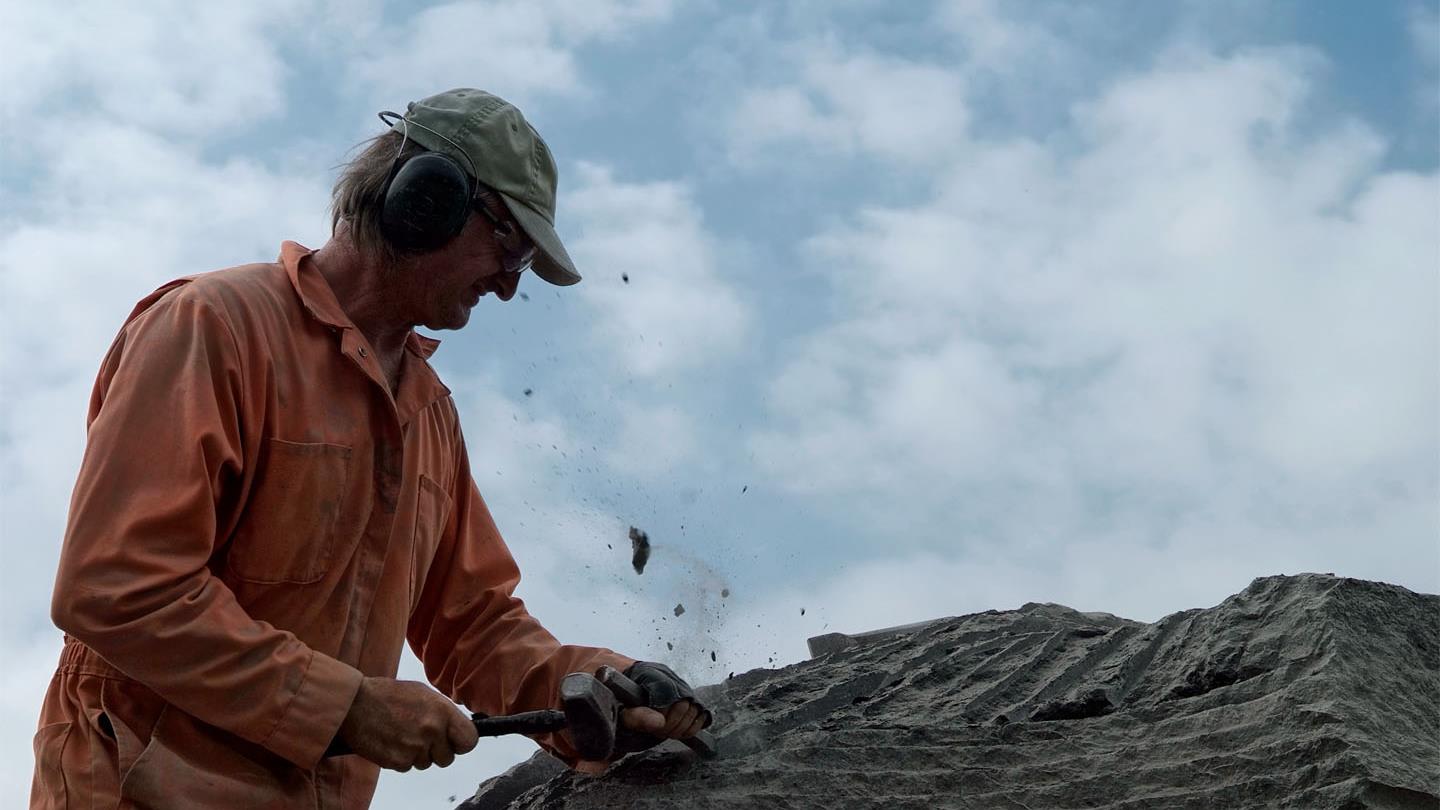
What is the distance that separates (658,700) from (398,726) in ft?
1.82

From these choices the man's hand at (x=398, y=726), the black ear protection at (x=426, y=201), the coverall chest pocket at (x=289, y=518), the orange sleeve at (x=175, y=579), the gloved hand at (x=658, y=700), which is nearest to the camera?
the orange sleeve at (x=175, y=579)

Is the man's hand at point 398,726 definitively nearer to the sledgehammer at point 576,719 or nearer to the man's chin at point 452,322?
the sledgehammer at point 576,719

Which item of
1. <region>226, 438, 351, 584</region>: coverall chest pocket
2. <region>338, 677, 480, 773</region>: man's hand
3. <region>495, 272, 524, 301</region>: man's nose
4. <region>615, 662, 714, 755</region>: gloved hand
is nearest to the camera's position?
<region>338, 677, 480, 773</region>: man's hand

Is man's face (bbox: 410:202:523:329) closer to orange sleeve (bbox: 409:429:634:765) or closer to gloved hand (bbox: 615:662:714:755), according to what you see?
orange sleeve (bbox: 409:429:634:765)

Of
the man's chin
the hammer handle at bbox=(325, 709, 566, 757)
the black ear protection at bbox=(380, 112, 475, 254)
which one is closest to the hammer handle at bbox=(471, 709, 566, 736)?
the hammer handle at bbox=(325, 709, 566, 757)

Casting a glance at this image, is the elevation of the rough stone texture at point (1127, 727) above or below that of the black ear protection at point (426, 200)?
below

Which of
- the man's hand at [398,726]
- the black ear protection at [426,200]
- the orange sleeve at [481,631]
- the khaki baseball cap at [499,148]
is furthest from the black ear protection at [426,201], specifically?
the man's hand at [398,726]

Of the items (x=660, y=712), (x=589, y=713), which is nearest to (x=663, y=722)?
(x=660, y=712)

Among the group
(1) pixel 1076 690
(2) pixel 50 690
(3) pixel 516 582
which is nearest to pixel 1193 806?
(1) pixel 1076 690

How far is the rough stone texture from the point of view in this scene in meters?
2.67

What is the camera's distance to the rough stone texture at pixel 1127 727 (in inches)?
105

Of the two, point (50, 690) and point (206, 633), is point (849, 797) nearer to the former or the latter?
point (206, 633)

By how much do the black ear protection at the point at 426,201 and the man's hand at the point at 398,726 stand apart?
81cm

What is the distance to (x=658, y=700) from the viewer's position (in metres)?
2.75
